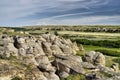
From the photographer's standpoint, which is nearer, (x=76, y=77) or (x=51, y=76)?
(x=51, y=76)

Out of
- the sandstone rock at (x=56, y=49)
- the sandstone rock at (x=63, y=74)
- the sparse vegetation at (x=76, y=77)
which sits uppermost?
the sandstone rock at (x=56, y=49)

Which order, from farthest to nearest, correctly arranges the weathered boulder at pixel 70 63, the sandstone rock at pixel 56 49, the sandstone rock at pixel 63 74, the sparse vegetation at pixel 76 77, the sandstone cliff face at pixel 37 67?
1. the sandstone rock at pixel 56 49
2. the weathered boulder at pixel 70 63
3. the sandstone rock at pixel 63 74
4. the sparse vegetation at pixel 76 77
5. the sandstone cliff face at pixel 37 67

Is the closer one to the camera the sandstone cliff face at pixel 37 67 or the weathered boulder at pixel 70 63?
the sandstone cliff face at pixel 37 67

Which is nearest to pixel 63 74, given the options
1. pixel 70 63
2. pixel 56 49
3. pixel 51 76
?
pixel 70 63

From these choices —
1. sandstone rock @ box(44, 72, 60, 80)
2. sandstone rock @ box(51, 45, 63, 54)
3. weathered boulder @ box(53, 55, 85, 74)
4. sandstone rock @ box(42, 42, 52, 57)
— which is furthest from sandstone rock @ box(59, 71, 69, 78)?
sandstone rock @ box(51, 45, 63, 54)

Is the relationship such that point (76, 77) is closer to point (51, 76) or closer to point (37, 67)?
point (51, 76)

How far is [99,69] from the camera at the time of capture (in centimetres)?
4791

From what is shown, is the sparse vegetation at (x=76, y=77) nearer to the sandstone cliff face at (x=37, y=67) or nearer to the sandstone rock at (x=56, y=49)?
the sandstone cliff face at (x=37, y=67)

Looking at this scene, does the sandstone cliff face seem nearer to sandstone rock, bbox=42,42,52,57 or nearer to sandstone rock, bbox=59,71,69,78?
sandstone rock, bbox=59,71,69,78

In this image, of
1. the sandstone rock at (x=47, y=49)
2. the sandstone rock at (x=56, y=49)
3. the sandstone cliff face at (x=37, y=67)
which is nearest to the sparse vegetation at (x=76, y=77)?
the sandstone cliff face at (x=37, y=67)

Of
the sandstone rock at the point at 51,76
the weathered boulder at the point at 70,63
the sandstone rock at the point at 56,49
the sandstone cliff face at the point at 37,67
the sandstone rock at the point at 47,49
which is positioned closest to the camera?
the sandstone cliff face at the point at 37,67

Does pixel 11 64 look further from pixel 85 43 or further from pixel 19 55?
pixel 85 43

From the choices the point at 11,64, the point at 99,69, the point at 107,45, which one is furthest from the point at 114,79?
the point at 107,45

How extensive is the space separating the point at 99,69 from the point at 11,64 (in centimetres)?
1228
